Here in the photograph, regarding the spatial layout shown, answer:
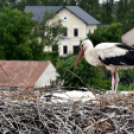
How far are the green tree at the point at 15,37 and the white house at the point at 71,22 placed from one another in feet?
25.0

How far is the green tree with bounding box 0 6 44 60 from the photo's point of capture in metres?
26.8

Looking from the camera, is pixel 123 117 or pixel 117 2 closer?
pixel 123 117

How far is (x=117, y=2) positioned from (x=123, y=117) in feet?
125

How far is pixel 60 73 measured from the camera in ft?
50.3

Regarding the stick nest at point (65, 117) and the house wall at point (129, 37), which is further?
the house wall at point (129, 37)

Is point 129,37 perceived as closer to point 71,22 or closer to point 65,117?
point 71,22

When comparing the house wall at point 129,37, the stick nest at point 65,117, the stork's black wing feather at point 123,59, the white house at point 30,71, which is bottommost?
the house wall at point 129,37

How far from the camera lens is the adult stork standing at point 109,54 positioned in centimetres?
716

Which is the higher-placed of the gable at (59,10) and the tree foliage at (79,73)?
the gable at (59,10)

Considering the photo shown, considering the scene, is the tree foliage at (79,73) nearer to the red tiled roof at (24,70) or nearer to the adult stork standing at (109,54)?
the red tiled roof at (24,70)

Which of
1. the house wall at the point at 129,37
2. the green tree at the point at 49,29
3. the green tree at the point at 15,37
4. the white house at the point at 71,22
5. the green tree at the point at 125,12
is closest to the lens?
the green tree at the point at 15,37

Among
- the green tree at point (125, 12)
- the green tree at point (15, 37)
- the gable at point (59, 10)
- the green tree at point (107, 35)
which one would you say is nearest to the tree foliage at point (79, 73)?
the green tree at point (15, 37)

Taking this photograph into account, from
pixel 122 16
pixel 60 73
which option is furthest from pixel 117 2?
pixel 60 73

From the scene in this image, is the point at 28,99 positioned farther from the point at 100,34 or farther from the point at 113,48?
the point at 100,34
